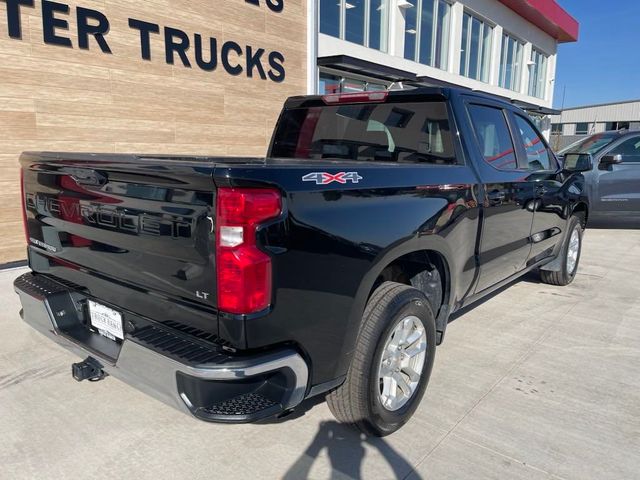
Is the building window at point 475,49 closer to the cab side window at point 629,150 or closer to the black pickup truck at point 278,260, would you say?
the cab side window at point 629,150

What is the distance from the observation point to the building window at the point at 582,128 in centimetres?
5078

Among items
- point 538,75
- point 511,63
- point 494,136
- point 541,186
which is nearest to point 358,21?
point 541,186

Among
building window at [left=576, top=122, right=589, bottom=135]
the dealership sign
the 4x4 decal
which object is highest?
building window at [left=576, top=122, right=589, bottom=135]

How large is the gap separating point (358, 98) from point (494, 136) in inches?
43.7

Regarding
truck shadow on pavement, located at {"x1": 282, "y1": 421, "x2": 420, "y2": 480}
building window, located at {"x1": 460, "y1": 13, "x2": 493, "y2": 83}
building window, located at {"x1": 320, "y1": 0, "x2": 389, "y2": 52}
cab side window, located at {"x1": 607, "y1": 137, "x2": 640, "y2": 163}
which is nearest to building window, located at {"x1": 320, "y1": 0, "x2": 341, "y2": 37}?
building window, located at {"x1": 320, "y1": 0, "x2": 389, "y2": 52}

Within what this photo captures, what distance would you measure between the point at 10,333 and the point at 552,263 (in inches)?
207

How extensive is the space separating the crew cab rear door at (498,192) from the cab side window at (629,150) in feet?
18.7

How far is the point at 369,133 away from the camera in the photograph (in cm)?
353

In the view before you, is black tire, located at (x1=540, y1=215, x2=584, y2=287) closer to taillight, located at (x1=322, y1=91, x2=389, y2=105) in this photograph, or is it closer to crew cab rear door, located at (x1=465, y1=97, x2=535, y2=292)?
crew cab rear door, located at (x1=465, y1=97, x2=535, y2=292)

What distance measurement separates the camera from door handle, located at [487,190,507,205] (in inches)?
135

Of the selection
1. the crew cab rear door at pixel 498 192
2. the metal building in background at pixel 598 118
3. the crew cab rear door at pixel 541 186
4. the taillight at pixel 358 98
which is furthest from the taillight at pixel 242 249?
the metal building in background at pixel 598 118

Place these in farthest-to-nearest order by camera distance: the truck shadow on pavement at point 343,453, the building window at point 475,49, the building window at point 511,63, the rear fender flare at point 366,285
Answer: the building window at point 511,63
the building window at point 475,49
the truck shadow on pavement at point 343,453
the rear fender flare at point 366,285

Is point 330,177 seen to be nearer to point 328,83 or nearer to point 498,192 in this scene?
point 498,192

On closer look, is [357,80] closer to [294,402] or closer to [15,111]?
[15,111]
